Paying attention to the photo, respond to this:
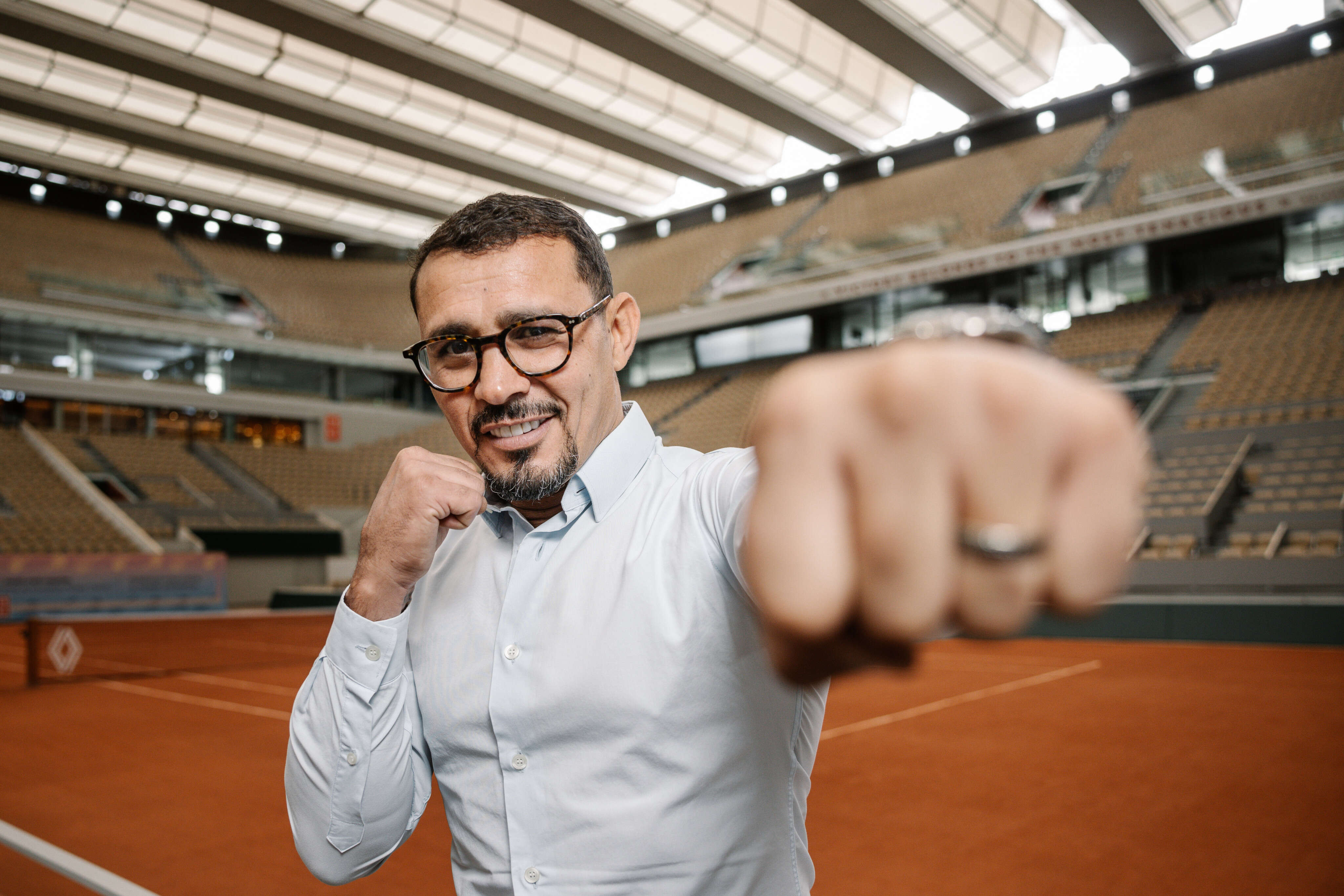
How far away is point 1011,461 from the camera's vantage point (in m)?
0.46

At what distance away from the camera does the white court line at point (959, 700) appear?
655 centimetres

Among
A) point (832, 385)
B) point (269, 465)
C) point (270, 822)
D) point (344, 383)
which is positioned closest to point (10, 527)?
point (269, 465)

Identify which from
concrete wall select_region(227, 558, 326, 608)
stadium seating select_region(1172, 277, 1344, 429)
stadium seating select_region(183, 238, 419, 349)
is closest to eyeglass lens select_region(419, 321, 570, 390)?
stadium seating select_region(1172, 277, 1344, 429)

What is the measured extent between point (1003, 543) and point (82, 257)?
34459mm

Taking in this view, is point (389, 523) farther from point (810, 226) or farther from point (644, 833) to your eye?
point (810, 226)

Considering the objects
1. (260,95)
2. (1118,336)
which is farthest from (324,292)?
(1118,336)

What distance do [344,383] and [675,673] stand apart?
33462 mm

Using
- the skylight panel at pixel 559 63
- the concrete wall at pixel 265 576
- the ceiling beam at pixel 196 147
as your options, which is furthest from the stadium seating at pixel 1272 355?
the concrete wall at pixel 265 576

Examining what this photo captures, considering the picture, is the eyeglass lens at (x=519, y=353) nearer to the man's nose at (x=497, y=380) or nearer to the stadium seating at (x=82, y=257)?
the man's nose at (x=497, y=380)

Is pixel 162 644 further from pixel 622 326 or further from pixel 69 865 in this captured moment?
pixel 622 326

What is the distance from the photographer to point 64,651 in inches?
404

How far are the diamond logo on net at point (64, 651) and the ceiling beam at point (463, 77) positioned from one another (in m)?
12.8

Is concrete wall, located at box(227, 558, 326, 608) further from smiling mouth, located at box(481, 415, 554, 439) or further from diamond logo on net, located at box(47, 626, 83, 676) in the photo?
smiling mouth, located at box(481, 415, 554, 439)

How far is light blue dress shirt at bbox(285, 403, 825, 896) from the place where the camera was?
1.26m
